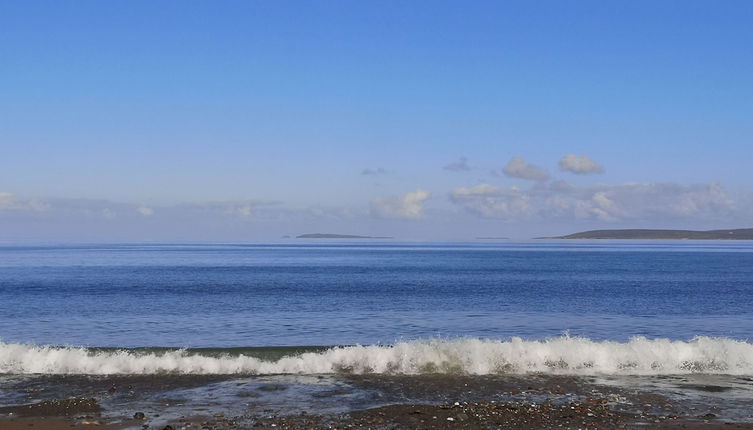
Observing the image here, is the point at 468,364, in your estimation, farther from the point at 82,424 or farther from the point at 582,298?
the point at 582,298

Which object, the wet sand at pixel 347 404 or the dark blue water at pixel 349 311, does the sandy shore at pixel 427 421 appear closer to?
the wet sand at pixel 347 404

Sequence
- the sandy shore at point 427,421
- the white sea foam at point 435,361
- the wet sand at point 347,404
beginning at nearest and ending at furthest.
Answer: the sandy shore at point 427,421, the wet sand at point 347,404, the white sea foam at point 435,361

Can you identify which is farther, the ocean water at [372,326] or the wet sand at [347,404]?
the ocean water at [372,326]

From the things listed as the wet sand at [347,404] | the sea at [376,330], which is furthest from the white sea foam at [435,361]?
the wet sand at [347,404]

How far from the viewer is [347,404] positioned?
55.0ft

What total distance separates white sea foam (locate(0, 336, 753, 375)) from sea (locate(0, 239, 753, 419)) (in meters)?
0.04

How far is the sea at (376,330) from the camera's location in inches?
862

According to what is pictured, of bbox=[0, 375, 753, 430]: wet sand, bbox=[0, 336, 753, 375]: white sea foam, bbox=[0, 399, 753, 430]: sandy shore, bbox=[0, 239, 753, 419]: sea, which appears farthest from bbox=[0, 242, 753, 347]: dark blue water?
bbox=[0, 399, 753, 430]: sandy shore

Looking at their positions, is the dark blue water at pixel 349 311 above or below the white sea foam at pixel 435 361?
below

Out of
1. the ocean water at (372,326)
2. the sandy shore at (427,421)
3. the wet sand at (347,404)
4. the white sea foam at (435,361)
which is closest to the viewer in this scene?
the sandy shore at (427,421)

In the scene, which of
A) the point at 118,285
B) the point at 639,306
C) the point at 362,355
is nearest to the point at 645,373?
the point at 362,355

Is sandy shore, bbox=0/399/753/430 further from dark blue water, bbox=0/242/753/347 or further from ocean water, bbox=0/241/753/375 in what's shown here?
dark blue water, bbox=0/242/753/347

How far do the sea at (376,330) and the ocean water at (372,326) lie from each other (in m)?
0.08

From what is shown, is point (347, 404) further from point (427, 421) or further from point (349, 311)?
point (349, 311)
